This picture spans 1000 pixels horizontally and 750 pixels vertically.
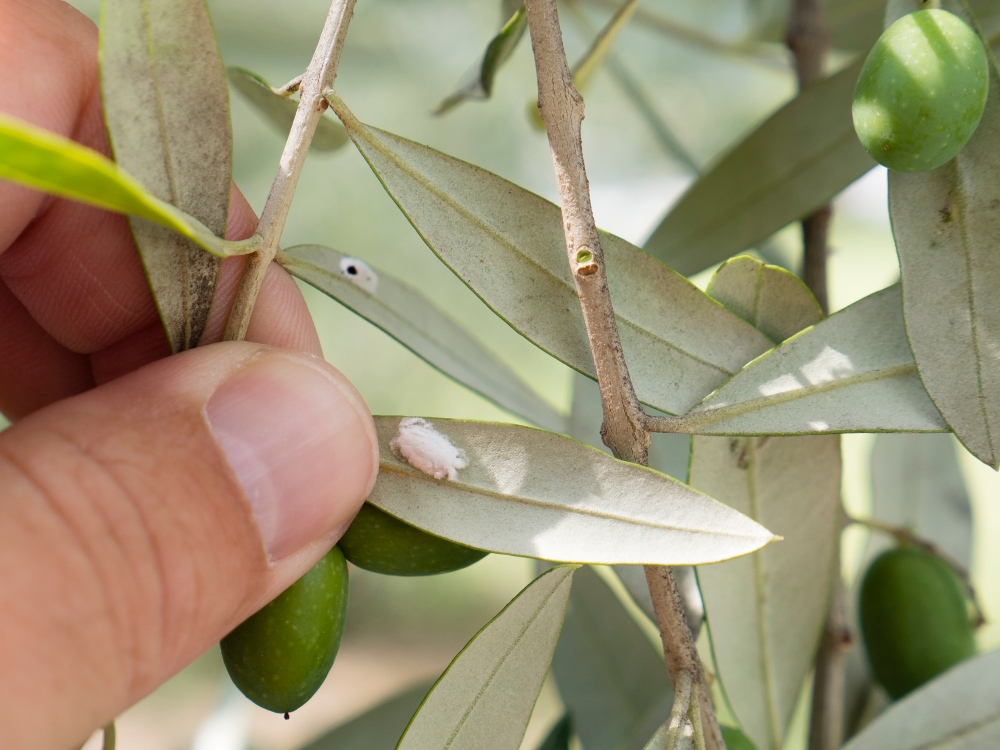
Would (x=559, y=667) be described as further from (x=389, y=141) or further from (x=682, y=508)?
(x=389, y=141)

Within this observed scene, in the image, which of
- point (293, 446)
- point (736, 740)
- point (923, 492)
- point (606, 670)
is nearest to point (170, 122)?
point (293, 446)

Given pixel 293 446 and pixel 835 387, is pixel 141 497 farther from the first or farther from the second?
pixel 835 387

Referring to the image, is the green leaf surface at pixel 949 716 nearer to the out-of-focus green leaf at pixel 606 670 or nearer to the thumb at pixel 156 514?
the out-of-focus green leaf at pixel 606 670

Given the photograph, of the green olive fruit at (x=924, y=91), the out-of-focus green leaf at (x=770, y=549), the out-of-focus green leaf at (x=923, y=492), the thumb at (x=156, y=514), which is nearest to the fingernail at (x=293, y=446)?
the thumb at (x=156, y=514)

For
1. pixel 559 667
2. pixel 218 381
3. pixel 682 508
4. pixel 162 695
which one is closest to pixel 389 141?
pixel 218 381

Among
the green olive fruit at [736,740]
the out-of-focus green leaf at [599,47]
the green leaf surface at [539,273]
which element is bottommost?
the green olive fruit at [736,740]

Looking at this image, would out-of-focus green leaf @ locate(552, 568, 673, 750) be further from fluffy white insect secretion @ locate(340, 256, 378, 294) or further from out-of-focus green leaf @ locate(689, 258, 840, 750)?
fluffy white insect secretion @ locate(340, 256, 378, 294)

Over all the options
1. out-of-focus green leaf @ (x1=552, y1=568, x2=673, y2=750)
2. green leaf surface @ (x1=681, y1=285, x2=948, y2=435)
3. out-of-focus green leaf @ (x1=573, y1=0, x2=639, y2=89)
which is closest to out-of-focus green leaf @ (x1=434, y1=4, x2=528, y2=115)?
out-of-focus green leaf @ (x1=573, y1=0, x2=639, y2=89)
